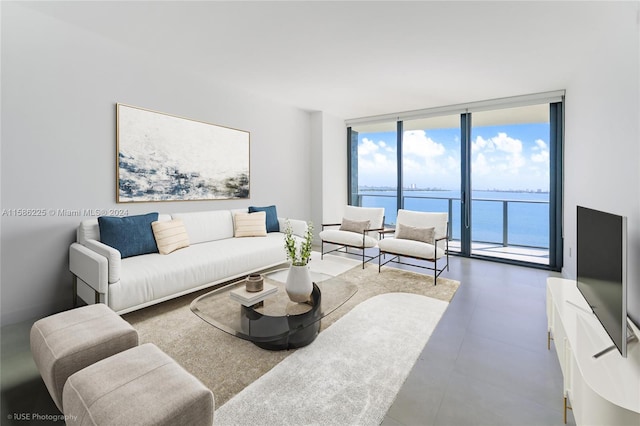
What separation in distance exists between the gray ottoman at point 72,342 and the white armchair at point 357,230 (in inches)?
134

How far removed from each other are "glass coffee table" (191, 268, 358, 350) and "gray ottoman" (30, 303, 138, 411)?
0.53 meters

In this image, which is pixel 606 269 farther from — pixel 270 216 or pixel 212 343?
pixel 270 216

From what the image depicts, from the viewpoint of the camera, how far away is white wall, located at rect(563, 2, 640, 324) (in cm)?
207

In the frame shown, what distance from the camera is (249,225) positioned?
175 inches

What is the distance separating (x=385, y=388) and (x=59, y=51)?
409 cm

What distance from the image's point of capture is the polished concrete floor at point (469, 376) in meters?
1.63

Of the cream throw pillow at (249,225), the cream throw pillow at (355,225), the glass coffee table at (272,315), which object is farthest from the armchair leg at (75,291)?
the cream throw pillow at (355,225)

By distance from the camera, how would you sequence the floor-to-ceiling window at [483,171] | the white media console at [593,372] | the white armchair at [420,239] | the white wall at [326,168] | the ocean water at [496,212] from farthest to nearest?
the white wall at [326,168] → the ocean water at [496,212] → the floor-to-ceiling window at [483,171] → the white armchair at [420,239] → the white media console at [593,372]

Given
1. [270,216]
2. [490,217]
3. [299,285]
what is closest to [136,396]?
[299,285]

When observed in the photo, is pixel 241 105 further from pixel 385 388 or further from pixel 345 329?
pixel 385 388

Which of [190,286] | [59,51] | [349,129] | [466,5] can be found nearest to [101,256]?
[190,286]

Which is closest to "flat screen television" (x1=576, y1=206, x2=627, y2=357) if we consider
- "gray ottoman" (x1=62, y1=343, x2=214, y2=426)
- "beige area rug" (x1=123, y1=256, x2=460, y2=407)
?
"beige area rug" (x1=123, y1=256, x2=460, y2=407)

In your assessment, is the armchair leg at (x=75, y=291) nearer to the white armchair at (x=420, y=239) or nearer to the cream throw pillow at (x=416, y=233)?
the white armchair at (x=420, y=239)

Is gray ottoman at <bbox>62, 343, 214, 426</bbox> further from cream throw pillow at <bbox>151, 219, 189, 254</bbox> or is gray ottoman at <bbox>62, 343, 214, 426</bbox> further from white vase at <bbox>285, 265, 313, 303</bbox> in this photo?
cream throw pillow at <bbox>151, 219, 189, 254</bbox>
